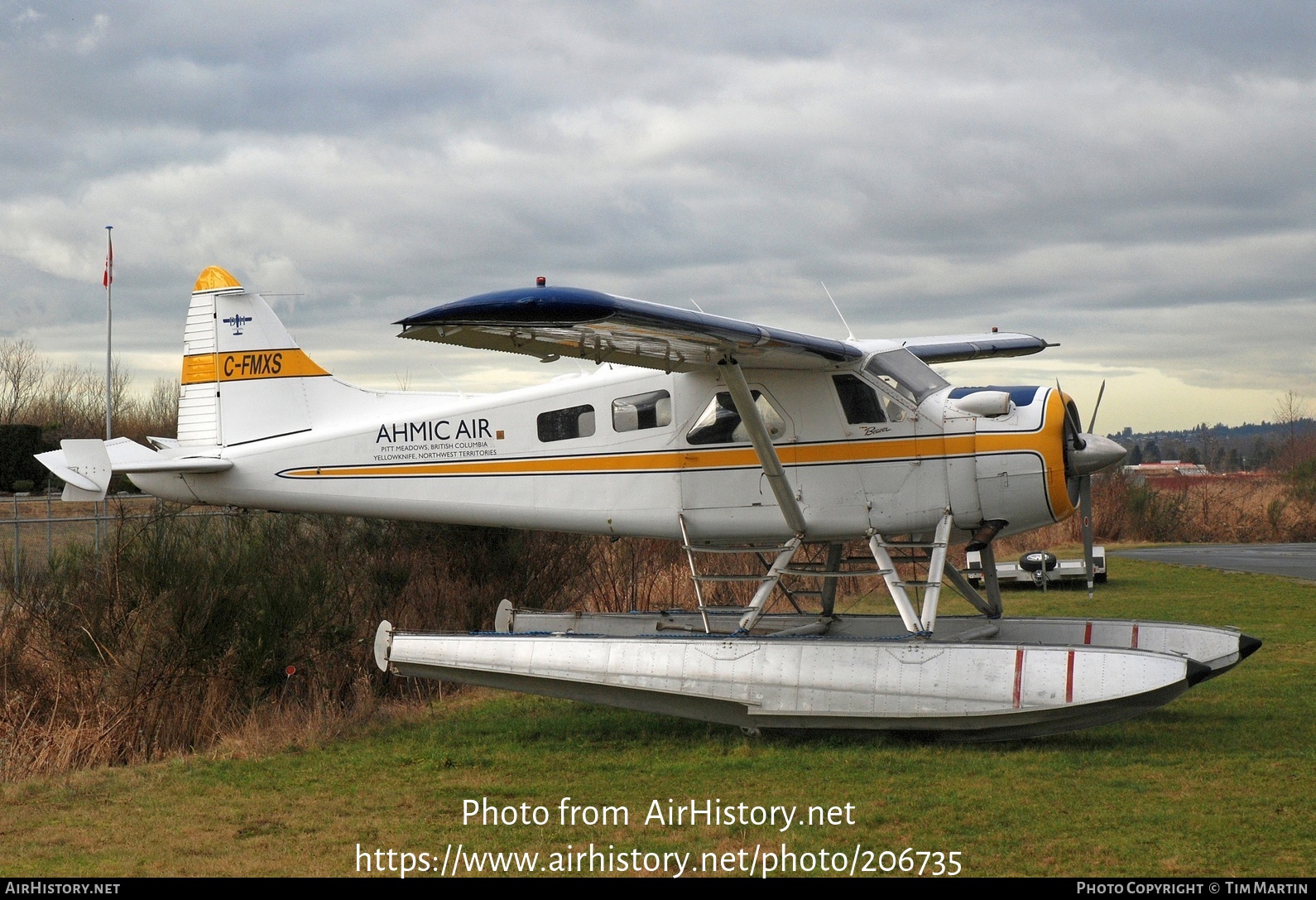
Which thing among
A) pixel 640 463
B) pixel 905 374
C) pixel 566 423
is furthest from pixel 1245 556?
pixel 566 423

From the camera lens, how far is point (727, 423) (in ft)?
32.7

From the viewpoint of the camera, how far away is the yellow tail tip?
1289 cm

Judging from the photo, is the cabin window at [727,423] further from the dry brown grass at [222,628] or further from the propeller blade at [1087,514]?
the dry brown grass at [222,628]

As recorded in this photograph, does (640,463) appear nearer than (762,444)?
No

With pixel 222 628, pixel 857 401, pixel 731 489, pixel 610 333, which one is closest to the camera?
pixel 610 333

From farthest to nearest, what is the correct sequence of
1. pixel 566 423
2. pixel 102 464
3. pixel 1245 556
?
pixel 1245 556
pixel 102 464
pixel 566 423

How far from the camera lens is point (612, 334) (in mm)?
8414

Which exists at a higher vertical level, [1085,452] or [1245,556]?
[1085,452]

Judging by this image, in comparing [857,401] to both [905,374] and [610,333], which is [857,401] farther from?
[610,333]

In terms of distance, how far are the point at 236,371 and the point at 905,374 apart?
23.2 feet

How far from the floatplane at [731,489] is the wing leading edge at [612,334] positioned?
2 cm

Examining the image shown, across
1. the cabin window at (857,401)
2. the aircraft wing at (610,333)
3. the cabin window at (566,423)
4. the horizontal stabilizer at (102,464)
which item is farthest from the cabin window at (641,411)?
the horizontal stabilizer at (102,464)

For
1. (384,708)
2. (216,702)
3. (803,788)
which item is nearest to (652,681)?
(803,788)

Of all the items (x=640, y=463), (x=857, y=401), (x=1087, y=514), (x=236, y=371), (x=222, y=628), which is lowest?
(x=222, y=628)
